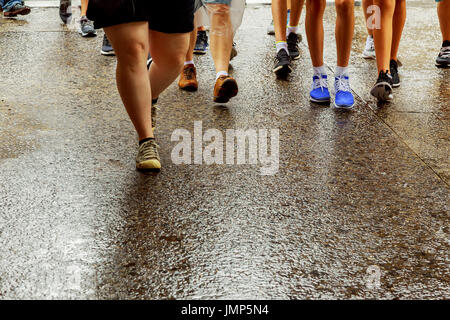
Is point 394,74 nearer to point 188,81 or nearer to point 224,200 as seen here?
point 188,81

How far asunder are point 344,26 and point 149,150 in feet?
6.82

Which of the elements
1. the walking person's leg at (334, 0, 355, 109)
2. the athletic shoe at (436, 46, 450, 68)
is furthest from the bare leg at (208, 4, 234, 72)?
the athletic shoe at (436, 46, 450, 68)

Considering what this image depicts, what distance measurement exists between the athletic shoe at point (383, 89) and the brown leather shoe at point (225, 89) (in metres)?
1.11

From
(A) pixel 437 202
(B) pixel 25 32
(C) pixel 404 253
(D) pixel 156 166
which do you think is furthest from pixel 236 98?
(B) pixel 25 32

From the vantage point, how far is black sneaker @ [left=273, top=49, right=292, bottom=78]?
5812 mm

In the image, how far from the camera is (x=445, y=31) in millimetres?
6293

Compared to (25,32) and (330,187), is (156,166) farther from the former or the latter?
(25,32)

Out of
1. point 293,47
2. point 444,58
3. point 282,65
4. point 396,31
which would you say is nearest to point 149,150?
point 282,65

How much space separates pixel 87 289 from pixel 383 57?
3508mm

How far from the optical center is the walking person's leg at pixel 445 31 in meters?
6.18

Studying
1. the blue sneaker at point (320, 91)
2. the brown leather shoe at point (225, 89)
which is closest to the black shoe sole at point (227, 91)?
the brown leather shoe at point (225, 89)

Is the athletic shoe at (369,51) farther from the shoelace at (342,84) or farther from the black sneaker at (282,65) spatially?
the shoelace at (342,84)
